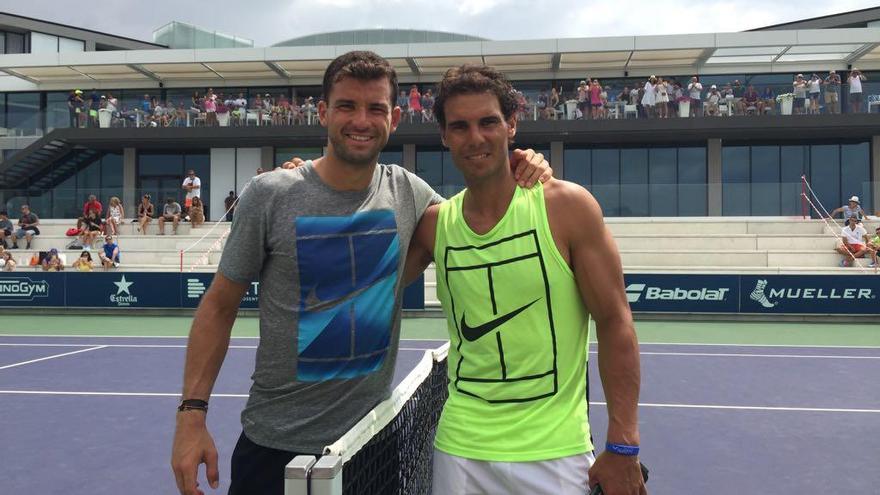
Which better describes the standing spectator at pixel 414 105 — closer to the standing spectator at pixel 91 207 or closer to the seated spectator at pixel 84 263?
the standing spectator at pixel 91 207

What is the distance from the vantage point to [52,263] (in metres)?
19.5

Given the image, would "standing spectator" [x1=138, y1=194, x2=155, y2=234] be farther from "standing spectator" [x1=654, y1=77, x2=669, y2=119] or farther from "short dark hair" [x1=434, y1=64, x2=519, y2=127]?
"short dark hair" [x1=434, y1=64, x2=519, y2=127]

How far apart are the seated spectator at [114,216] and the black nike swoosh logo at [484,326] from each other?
22945 mm

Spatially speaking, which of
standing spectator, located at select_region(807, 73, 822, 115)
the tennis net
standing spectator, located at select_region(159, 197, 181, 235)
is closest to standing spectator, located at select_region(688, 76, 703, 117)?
standing spectator, located at select_region(807, 73, 822, 115)

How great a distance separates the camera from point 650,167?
27.3 metres

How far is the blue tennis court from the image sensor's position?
16.7 feet

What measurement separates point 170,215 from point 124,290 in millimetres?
7678

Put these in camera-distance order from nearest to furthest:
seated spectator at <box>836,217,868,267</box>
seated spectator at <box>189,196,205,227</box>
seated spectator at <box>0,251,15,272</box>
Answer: seated spectator at <box>836,217,868,267</box> → seated spectator at <box>0,251,15,272</box> → seated spectator at <box>189,196,205,227</box>

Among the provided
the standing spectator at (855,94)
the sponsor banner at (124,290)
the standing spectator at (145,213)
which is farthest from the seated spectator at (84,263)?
the standing spectator at (855,94)

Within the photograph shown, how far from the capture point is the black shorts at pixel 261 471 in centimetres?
Result: 250

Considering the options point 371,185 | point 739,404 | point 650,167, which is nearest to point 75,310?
point 739,404

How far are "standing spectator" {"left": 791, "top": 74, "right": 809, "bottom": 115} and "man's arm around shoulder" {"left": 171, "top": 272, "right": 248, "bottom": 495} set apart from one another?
26.1 m

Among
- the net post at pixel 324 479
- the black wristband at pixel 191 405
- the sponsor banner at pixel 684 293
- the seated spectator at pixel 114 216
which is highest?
the seated spectator at pixel 114 216

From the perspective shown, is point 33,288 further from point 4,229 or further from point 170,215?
point 170,215
